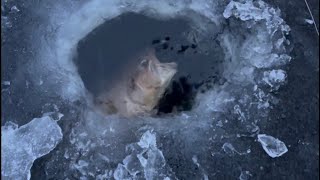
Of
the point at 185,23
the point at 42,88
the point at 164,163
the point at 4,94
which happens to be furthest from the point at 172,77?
the point at 4,94

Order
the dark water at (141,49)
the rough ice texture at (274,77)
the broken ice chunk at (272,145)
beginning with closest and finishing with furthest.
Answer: the broken ice chunk at (272,145), the rough ice texture at (274,77), the dark water at (141,49)

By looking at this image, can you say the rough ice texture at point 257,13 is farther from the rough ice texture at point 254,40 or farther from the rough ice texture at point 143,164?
the rough ice texture at point 143,164

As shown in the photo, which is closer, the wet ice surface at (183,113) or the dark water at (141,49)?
the wet ice surface at (183,113)

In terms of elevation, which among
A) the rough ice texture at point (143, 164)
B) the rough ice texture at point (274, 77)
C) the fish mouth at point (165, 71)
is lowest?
the rough ice texture at point (143, 164)

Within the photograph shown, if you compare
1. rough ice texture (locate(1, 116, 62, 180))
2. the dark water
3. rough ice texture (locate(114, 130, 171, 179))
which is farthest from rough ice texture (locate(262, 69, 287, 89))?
rough ice texture (locate(1, 116, 62, 180))

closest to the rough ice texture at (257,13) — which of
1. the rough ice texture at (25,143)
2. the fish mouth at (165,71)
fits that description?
the fish mouth at (165,71)

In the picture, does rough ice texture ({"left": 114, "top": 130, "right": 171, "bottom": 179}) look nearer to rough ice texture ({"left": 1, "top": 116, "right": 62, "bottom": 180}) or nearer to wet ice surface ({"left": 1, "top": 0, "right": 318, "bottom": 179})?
wet ice surface ({"left": 1, "top": 0, "right": 318, "bottom": 179})

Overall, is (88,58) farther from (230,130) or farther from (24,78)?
(230,130)
